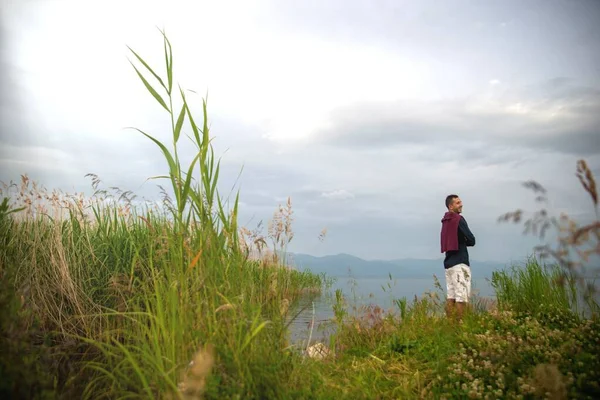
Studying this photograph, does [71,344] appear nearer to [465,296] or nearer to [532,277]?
[465,296]

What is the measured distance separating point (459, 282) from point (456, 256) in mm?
408

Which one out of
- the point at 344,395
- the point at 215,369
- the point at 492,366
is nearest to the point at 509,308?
the point at 492,366

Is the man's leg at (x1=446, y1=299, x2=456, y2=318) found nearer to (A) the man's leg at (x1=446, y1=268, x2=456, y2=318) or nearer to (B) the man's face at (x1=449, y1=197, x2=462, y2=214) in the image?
(A) the man's leg at (x1=446, y1=268, x2=456, y2=318)

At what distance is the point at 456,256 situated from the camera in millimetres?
7465

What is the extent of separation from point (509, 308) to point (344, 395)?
401 cm

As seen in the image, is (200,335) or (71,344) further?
(71,344)

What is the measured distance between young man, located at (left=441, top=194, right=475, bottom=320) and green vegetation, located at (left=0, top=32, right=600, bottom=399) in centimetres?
32

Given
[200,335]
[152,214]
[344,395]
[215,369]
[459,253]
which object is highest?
[152,214]

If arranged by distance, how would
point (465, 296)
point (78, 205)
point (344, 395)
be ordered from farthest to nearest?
point (78, 205)
point (465, 296)
point (344, 395)

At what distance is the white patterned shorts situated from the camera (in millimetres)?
7238

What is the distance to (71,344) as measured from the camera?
482 centimetres

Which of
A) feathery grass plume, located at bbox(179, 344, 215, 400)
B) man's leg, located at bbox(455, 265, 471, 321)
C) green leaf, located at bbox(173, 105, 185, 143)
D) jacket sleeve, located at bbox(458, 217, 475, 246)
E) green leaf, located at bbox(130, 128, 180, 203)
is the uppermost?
green leaf, located at bbox(173, 105, 185, 143)

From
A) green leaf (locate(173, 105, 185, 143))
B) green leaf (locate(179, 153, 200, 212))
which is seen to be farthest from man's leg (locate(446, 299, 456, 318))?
green leaf (locate(173, 105, 185, 143))

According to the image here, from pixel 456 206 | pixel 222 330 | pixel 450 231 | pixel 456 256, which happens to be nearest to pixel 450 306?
pixel 456 256
